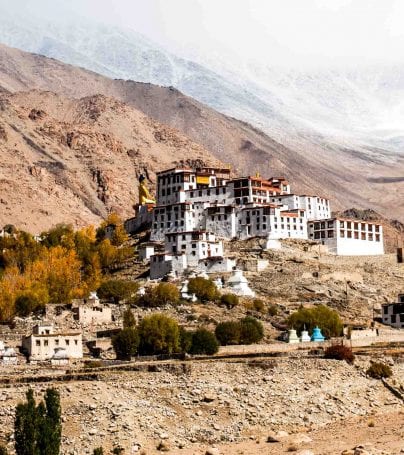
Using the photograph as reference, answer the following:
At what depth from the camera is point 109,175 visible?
15500 centimetres

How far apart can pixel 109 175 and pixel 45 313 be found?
8641 centimetres

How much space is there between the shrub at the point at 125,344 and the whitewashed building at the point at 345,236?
124 ft

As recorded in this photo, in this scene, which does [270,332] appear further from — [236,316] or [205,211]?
[205,211]

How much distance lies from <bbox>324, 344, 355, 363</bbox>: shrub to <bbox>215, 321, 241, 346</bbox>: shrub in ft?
26.7

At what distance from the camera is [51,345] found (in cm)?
5734

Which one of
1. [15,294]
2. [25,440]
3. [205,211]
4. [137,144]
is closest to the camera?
[25,440]

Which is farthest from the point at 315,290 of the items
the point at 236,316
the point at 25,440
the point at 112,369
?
the point at 25,440

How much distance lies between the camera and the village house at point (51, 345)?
2239 inches

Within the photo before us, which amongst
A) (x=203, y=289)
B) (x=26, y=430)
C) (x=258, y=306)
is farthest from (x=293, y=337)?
(x=26, y=430)

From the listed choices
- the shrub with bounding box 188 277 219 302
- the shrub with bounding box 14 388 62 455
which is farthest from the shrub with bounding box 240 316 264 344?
the shrub with bounding box 14 388 62 455

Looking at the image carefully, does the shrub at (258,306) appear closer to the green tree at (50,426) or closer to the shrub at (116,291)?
the shrub at (116,291)

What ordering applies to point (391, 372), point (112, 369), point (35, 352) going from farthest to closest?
point (35, 352) → point (391, 372) → point (112, 369)

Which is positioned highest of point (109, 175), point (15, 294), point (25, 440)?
point (109, 175)

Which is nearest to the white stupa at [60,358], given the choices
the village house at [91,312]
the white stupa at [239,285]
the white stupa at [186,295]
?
the village house at [91,312]
